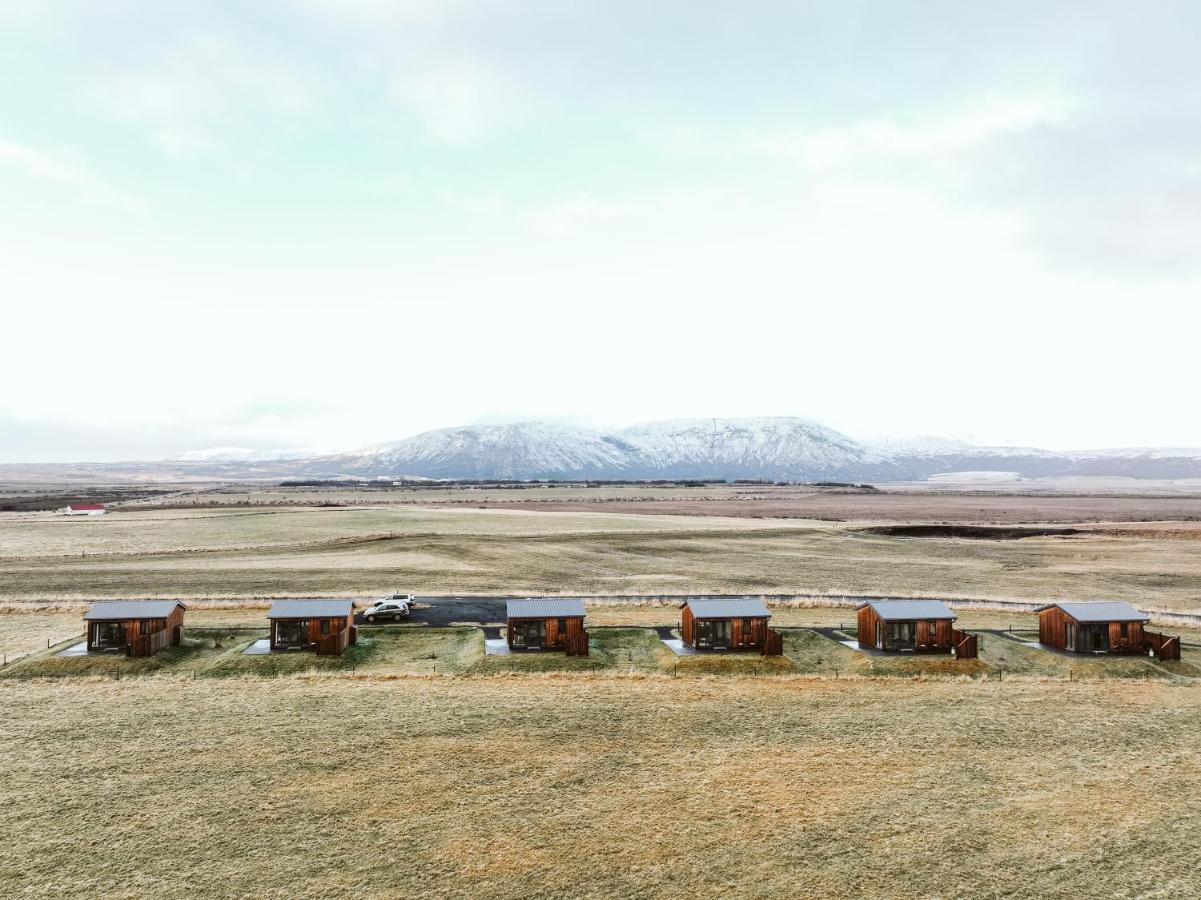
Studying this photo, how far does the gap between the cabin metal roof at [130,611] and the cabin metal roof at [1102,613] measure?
58980 mm

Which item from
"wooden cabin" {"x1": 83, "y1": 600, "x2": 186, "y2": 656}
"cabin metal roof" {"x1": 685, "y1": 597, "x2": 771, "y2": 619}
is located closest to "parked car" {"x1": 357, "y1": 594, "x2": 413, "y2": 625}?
"wooden cabin" {"x1": 83, "y1": 600, "x2": 186, "y2": 656}

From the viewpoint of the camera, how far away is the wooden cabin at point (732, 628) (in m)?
46.9

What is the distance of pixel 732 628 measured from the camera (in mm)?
47312

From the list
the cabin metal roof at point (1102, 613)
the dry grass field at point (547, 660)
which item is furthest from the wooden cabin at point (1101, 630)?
the dry grass field at point (547, 660)

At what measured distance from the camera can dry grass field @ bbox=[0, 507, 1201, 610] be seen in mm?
70438

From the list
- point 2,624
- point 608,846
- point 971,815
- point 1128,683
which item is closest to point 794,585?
point 1128,683

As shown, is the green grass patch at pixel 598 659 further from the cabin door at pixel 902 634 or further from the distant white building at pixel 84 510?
the distant white building at pixel 84 510

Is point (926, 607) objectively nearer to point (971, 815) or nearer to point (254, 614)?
point (971, 815)

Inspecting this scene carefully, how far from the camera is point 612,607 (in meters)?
61.5

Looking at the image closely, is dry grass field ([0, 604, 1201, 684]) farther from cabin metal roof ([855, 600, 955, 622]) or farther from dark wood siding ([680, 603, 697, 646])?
cabin metal roof ([855, 600, 955, 622])

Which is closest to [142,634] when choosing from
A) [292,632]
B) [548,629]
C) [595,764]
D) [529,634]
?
[292,632]

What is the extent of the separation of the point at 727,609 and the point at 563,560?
42.7 m

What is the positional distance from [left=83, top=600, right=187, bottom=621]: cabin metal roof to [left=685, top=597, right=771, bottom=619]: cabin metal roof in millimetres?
33779

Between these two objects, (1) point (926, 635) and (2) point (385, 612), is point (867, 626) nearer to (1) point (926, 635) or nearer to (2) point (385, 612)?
(1) point (926, 635)
